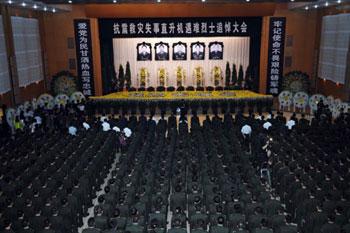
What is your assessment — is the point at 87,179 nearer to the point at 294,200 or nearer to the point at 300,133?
the point at 294,200

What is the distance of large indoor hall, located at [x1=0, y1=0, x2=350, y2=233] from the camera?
11.2m

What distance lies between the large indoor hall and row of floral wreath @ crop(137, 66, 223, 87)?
94mm

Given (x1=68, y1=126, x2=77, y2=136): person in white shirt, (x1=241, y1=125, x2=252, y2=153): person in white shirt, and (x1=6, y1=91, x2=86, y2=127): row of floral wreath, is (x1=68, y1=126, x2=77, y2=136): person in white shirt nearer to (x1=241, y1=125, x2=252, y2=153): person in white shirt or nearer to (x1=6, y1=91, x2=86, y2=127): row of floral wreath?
(x1=6, y1=91, x2=86, y2=127): row of floral wreath

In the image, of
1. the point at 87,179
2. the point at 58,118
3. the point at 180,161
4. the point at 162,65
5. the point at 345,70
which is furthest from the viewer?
the point at 162,65

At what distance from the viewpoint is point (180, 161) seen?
1533cm

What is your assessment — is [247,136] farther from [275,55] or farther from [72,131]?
[275,55]

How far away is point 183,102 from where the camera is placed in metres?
25.5

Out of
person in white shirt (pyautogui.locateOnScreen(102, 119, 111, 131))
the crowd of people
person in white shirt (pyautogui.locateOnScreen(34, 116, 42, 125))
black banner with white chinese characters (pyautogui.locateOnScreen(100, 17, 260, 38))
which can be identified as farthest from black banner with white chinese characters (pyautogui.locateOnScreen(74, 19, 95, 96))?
person in white shirt (pyautogui.locateOnScreen(102, 119, 111, 131))

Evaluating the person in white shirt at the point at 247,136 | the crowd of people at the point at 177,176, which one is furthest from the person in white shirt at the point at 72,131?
the person in white shirt at the point at 247,136

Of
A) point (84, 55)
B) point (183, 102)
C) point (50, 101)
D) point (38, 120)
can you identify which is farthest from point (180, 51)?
point (38, 120)

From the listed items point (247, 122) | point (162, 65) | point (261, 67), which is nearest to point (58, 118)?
point (247, 122)

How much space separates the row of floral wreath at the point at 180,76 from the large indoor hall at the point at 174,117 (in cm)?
9

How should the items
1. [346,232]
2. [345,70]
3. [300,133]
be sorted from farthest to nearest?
[345,70]
[300,133]
[346,232]

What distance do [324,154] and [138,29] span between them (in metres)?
16.7
